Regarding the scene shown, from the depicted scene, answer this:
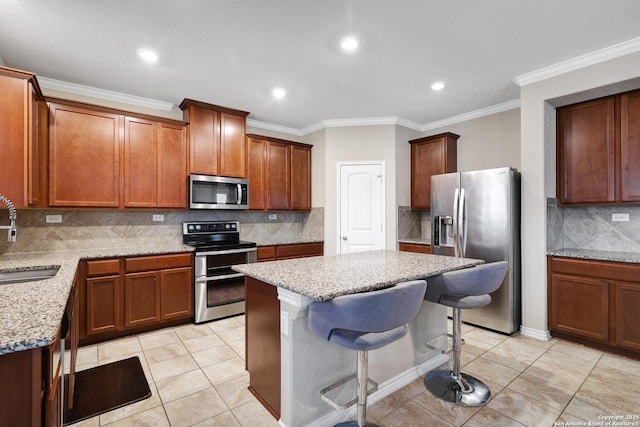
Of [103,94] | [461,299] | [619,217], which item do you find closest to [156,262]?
[103,94]

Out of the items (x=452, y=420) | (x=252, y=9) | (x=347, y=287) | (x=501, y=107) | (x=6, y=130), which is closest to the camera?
(x=347, y=287)

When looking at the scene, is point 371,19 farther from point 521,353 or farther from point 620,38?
point 521,353

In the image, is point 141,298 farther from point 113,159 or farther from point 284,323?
point 284,323

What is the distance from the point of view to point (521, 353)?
2.83 meters

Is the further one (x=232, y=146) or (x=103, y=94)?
(x=232, y=146)

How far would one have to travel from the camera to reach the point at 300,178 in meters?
4.90

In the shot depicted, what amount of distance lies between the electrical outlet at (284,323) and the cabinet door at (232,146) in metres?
2.70

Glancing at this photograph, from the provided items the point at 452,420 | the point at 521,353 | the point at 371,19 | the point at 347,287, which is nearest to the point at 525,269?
the point at 521,353

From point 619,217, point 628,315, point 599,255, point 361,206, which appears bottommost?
point 628,315

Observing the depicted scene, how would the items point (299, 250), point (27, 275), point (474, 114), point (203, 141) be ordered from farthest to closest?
1. point (299, 250)
2. point (474, 114)
3. point (203, 141)
4. point (27, 275)

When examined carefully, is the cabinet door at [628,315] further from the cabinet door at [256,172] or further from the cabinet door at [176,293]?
the cabinet door at [176,293]

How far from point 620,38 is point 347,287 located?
305 centimetres

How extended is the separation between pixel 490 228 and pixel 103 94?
4.47 metres

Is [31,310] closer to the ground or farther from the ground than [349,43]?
closer to the ground
